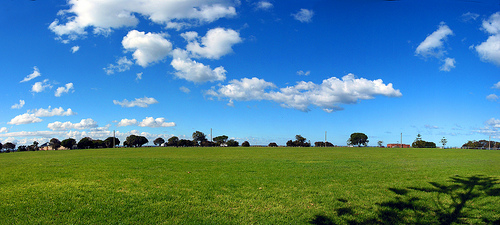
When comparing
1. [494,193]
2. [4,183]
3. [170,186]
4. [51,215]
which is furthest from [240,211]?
[4,183]

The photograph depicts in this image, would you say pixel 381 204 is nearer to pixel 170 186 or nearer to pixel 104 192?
pixel 170 186

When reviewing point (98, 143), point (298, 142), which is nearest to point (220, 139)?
point (298, 142)

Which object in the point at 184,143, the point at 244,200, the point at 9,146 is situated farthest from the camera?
the point at 184,143

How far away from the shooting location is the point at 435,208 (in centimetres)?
774

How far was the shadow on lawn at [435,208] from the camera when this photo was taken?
6.80 m

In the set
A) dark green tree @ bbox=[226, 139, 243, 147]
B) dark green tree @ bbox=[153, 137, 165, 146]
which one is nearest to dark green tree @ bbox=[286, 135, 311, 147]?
dark green tree @ bbox=[226, 139, 243, 147]

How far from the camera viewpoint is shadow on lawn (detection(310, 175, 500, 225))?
22.3 ft

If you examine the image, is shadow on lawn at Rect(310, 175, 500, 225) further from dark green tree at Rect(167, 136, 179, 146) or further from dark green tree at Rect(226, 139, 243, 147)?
dark green tree at Rect(167, 136, 179, 146)

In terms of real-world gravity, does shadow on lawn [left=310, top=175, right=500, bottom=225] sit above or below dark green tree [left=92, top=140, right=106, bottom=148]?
above

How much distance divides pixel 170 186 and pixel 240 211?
154 inches

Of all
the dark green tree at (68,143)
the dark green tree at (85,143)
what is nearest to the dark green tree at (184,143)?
the dark green tree at (85,143)

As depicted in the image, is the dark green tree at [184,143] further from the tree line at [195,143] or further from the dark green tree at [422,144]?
the dark green tree at [422,144]

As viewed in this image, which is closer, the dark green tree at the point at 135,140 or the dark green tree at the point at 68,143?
the dark green tree at the point at 68,143

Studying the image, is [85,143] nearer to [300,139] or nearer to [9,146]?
[9,146]
